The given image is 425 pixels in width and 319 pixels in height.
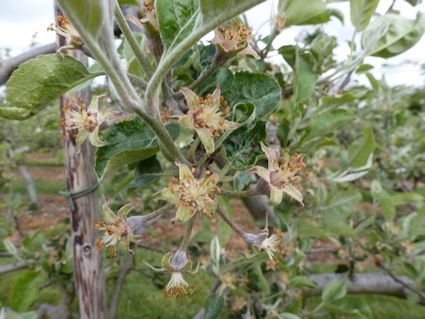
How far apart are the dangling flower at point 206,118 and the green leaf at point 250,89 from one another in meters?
0.04

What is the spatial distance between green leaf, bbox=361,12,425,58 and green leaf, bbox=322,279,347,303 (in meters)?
0.94

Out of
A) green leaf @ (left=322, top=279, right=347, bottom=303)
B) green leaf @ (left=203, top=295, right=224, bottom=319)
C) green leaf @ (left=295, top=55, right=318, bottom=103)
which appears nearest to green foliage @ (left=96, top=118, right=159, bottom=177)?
green leaf @ (left=295, top=55, right=318, bottom=103)

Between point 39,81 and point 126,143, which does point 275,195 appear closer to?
point 126,143

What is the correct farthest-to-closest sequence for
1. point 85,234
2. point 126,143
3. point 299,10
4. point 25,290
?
point 25,290, point 85,234, point 299,10, point 126,143

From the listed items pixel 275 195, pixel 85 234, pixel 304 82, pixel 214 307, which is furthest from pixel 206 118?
pixel 85 234

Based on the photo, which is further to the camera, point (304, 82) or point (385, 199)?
point (385, 199)

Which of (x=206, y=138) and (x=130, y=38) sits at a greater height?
(x=130, y=38)

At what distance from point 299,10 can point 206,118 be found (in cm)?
49

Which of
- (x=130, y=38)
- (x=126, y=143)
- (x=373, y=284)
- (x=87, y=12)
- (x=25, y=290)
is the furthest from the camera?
(x=373, y=284)

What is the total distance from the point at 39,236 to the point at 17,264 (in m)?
0.15

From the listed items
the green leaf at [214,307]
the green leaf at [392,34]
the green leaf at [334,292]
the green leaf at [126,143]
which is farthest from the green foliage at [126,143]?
the green leaf at [334,292]

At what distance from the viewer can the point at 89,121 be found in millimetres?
518

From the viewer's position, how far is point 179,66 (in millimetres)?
610

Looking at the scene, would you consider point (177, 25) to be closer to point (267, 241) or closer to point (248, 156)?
point (248, 156)
